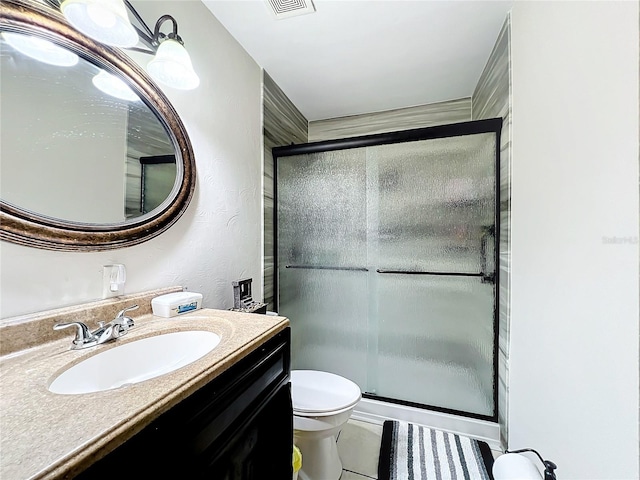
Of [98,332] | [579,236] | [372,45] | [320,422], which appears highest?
[372,45]

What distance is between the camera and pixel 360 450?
1540 mm

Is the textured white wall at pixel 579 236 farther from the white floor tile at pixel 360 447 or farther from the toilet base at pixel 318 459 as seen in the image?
the toilet base at pixel 318 459

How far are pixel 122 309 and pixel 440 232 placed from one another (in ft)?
5.50

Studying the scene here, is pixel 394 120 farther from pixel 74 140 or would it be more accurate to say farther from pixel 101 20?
pixel 74 140

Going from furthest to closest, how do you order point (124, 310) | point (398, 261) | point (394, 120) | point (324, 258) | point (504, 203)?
point (394, 120), point (324, 258), point (398, 261), point (504, 203), point (124, 310)

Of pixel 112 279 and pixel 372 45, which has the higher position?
pixel 372 45

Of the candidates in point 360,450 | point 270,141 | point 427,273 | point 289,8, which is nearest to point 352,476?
point 360,450

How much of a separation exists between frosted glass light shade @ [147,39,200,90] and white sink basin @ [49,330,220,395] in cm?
98

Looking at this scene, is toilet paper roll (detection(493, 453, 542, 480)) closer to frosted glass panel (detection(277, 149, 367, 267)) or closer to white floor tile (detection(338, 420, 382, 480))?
white floor tile (detection(338, 420, 382, 480))

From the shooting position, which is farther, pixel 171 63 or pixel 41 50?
pixel 171 63

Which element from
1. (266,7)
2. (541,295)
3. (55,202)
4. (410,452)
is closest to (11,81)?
(55,202)

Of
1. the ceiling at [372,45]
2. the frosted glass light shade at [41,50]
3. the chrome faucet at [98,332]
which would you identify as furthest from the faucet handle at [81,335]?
the ceiling at [372,45]

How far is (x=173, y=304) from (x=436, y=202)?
5.12ft

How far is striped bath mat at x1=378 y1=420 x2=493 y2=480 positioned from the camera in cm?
134
